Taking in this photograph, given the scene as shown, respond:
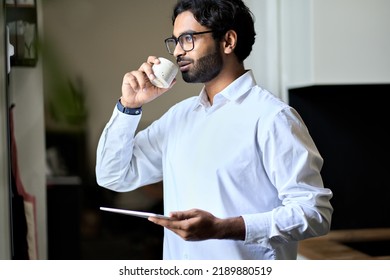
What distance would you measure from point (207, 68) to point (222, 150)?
166mm

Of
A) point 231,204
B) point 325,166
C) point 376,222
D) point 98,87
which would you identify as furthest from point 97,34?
point 376,222

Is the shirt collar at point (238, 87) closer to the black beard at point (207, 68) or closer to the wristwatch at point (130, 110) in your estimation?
the black beard at point (207, 68)

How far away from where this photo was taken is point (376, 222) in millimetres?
1454

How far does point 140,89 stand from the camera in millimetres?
1069

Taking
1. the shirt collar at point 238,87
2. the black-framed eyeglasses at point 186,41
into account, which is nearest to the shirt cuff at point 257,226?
the shirt collar at point 238,87

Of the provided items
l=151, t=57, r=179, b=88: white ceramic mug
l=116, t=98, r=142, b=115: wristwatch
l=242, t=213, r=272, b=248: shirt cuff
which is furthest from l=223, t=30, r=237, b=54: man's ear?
l=242, t=213, r=272, b=248: shirt cuff

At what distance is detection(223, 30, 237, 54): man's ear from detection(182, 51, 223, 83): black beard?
0.07ft

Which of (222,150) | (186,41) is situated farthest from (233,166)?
(186,41)

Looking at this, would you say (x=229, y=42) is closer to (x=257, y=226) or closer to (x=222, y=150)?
(x=222, y=150)

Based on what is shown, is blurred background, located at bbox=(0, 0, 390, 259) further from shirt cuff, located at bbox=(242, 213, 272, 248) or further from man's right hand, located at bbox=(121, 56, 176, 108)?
shirt cuff, located at bbox=(242, 213, 272, 248)

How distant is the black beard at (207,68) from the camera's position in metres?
1.05

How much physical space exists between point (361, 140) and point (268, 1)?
48cm

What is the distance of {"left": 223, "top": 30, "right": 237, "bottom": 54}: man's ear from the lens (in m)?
1.05

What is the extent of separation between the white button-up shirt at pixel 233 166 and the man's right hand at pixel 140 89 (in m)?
0.03
